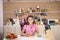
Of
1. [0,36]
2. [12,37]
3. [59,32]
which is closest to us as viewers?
[12,37]

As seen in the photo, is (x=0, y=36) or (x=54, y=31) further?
(x=54, y=31)

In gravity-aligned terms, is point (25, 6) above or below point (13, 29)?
above

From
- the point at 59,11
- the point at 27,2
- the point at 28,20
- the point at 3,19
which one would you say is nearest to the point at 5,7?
the point at 3,19

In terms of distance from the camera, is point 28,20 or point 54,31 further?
point 54,31

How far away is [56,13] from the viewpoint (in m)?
5.25

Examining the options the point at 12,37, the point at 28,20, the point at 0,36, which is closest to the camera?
the point at 12,37

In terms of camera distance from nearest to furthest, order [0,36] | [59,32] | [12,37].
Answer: [12,37], [0,36], [59,32]

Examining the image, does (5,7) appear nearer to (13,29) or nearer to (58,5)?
(13,29)

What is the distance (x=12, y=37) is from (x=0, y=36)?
5.28 ft

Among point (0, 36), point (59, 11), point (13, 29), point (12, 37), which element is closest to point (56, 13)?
point (59, 11)

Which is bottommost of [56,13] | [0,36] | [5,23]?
[0,36]

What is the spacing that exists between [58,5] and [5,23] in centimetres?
190

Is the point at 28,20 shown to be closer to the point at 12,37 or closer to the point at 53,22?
the point at 12,37

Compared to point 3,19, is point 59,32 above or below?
below
